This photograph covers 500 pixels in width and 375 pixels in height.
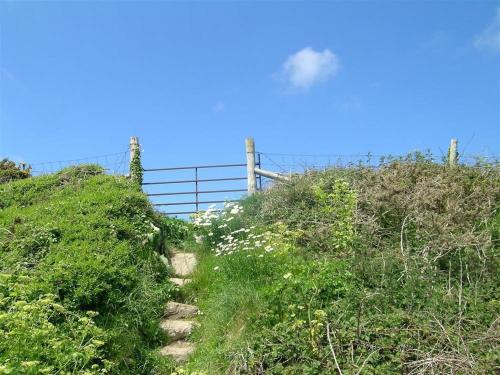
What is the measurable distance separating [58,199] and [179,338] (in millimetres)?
3897

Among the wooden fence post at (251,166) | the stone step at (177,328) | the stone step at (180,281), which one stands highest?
the wooden fence post at (251,166)

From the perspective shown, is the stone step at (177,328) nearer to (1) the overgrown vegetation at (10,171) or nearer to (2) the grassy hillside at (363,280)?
(2) the grassy hillside at (363,280)

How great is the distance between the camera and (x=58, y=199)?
28.8 feet

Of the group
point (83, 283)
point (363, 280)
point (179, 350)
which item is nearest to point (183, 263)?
point (179, 350)

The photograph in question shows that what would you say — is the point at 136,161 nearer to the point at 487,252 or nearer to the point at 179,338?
the point at 179,338

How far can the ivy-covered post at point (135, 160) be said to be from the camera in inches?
457

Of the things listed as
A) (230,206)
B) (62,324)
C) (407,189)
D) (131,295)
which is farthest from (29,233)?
(407,189)

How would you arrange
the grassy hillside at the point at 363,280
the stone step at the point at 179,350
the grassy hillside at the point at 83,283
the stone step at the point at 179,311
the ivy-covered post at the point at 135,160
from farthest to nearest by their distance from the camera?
1. the ivy-covered post at the point at 135,160
2. the stone step at the point at 179,311
3. the stone step at the point at 179,350
4. the grassy hillside at the point at 363,280
5. the grassy hillside at the point at 83,283

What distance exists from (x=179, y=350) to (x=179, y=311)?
2.63 feet

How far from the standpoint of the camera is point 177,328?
6.32 metres

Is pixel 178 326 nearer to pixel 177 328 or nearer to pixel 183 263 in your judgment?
pixel 177 328

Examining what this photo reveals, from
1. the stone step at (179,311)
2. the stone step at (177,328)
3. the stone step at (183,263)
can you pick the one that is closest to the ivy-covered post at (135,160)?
the stone step at (183,263)

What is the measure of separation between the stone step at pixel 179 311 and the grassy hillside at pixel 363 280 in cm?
21

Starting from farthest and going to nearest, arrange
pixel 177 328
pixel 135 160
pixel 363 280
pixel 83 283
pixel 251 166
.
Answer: pixel 251 166, pixel 135 160, pixel 177 328, pixel 83 283, pixel 363 280
